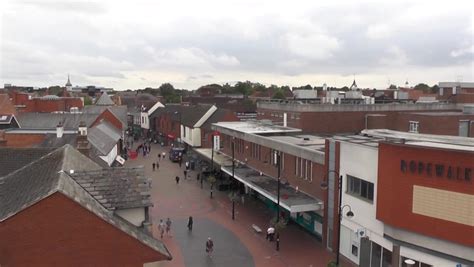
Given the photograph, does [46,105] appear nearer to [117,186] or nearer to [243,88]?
[117,186]

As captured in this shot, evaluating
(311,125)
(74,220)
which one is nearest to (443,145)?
(74,220)

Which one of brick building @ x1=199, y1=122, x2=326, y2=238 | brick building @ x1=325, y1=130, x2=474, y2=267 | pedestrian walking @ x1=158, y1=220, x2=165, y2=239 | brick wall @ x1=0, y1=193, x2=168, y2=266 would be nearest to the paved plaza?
pedestrian walking @ x1=158, y1=220, x2=165, y2=239

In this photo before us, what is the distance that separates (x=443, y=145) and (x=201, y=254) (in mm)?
14098

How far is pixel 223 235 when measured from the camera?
29250 mm

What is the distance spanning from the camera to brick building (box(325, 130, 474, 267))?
61.0 feet

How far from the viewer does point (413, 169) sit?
65.5ft

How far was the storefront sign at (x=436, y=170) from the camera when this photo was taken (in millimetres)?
18358

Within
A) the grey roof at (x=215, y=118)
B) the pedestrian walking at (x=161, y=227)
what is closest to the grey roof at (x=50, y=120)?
the grey roof at (x=215, y=118)

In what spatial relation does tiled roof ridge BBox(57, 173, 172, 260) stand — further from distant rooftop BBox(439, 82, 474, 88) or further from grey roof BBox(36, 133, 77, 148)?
distant rooftop BBox(439, 82, 474, 88)

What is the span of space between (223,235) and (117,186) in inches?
524

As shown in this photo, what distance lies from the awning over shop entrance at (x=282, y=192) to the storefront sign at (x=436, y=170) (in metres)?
8.02

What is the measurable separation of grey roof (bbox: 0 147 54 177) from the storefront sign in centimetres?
1978

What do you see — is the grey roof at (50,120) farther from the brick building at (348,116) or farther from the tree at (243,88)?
the tree at (243,88)

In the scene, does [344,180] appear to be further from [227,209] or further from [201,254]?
[227,209]
